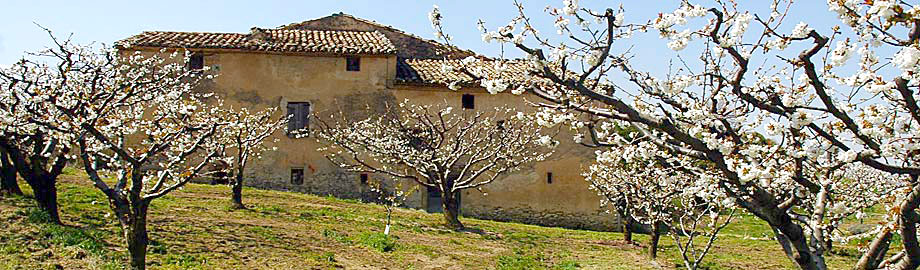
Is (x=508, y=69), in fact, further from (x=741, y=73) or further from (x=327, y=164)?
(x=327, y=164)

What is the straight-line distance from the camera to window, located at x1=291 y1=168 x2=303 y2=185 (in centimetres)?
2158

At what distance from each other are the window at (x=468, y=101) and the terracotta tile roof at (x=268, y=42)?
2.54m

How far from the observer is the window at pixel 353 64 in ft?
71.8

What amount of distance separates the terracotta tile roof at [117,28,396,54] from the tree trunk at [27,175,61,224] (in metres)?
11.0

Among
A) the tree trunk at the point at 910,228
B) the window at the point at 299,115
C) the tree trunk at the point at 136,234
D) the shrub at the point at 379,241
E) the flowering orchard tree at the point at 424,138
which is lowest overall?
the shrub at the point at 379,241

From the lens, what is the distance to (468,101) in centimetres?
2167

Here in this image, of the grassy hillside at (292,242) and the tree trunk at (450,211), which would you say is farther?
the tree trunk at (450,211)

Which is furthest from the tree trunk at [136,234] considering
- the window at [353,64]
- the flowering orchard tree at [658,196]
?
the window at [353,64]

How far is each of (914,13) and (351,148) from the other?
711 inches

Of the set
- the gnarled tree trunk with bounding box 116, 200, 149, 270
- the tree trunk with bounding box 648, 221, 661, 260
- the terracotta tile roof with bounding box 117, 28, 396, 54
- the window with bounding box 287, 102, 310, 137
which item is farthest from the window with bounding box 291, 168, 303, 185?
the gnarled tree trunk with bounding box 116, 200, 149, 270

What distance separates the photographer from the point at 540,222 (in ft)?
71.9

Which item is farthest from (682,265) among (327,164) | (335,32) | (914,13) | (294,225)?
(335,32)

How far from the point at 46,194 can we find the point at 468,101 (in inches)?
514

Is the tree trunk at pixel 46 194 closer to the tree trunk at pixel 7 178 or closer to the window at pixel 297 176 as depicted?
the tree trunk at pixel 7 178
